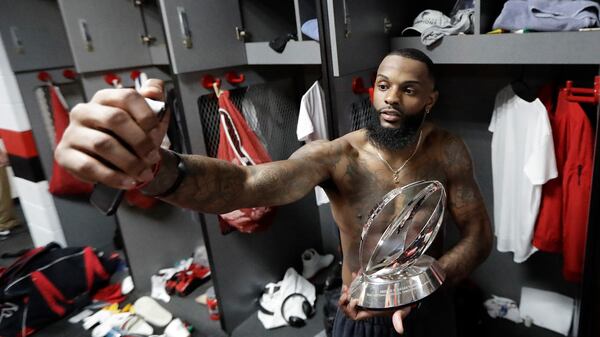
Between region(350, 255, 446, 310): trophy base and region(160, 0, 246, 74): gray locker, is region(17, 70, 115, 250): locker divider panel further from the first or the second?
region(350, 255, 446, 310): trophy base

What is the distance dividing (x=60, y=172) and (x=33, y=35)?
2.77 feet

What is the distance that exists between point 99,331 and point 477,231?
1.90m

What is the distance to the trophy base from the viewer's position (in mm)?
817

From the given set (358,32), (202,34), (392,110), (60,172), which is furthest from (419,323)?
(60,172)

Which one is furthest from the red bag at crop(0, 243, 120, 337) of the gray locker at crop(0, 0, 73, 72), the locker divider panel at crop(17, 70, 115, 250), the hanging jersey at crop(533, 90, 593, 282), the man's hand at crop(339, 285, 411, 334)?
the hanging jersey at crop(533, 90, 593, 282)

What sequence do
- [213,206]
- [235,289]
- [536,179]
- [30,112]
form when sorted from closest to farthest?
[213,206] < [536,179] < [235,289] < [30,112]

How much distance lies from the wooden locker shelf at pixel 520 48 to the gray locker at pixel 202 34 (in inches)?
31.7

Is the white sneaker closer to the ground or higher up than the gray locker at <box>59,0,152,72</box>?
closer to the ground

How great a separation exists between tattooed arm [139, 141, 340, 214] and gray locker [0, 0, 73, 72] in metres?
2.14

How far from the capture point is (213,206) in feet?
2.60

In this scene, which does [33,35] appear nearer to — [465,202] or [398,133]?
[398,133]

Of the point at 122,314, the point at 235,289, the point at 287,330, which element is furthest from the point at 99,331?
the point at 287,330

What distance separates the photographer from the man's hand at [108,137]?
0.49 meters

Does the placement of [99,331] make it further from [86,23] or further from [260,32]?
[260,32]
